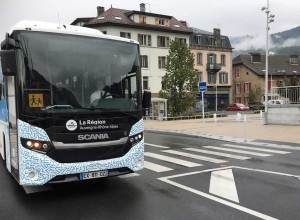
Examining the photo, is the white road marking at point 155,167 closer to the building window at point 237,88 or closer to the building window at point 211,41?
the building window at point 211,41

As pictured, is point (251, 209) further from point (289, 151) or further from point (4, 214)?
point (289, 151)

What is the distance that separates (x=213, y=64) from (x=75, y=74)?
58270mm

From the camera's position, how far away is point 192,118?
3650 centimetres

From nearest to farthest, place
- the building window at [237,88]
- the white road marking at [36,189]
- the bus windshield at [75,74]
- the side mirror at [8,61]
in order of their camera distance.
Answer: the side mirror at [8,61], the bus windshield at [75,74], the white road marking at [36,189], the building window at [237,88]

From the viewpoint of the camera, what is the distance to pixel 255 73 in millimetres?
67375

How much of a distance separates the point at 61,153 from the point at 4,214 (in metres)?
1.35

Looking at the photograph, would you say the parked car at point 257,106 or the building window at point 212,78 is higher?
the building window at point 212,78

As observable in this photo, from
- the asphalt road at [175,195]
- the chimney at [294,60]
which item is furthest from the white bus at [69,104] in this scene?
the chimney at [294,60]

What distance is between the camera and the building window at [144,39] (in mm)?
52281

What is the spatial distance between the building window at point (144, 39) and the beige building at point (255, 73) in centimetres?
2350

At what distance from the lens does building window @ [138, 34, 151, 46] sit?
52.3 m

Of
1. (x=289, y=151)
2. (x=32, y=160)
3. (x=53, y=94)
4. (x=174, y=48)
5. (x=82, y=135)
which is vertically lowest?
(x=289, y=151)

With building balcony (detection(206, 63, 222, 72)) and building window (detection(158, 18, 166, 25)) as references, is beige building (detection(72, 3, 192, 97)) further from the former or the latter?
building balcony (detection(206, 63, 222, 72))

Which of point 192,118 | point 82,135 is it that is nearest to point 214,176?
point 82,135
